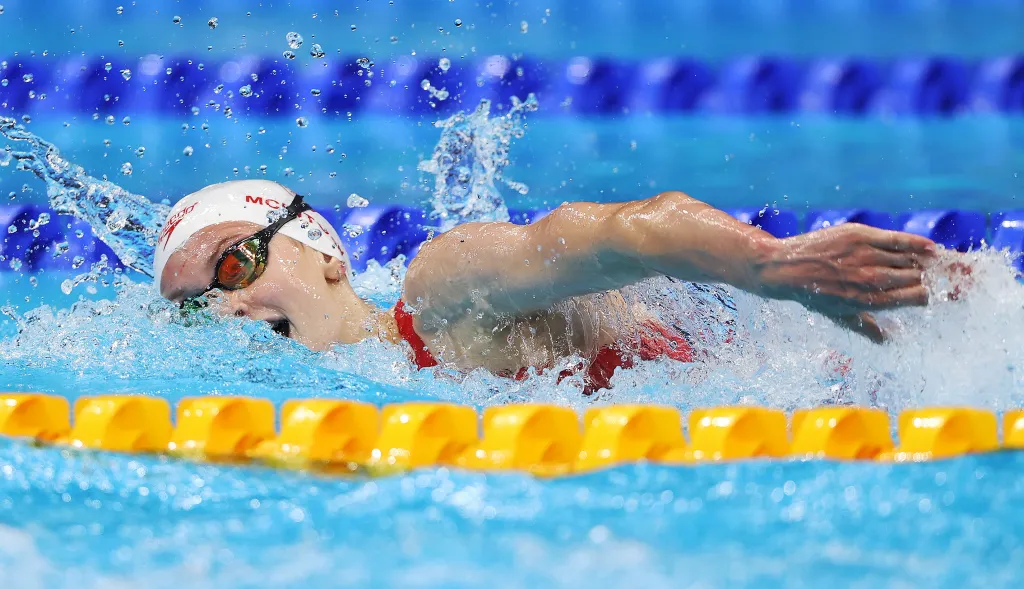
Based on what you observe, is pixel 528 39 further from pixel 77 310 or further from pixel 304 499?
pixel 304 499

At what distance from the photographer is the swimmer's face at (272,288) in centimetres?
201

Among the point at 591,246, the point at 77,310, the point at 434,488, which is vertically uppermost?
the point at 77,310

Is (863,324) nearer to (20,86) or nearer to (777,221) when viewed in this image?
(777,221)

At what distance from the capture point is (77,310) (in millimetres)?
2596

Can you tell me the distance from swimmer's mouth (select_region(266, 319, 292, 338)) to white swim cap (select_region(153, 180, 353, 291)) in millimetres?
166

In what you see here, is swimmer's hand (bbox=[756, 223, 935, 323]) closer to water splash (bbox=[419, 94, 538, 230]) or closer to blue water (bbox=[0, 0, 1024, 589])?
blue water (bbox=[0, 0, 1024, 589])

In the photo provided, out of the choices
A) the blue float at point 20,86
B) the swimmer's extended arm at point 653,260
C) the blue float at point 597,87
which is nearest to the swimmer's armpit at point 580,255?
the swimmer's extended arm at point 653,260

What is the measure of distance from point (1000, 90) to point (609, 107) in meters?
1.79

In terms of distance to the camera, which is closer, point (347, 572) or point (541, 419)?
point (347, 572)

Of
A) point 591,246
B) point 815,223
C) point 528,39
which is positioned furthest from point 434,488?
point 528,39

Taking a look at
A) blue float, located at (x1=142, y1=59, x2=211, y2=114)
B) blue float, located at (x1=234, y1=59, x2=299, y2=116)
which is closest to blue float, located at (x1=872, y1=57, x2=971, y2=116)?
blue float, located at (x1=234, y1=59, x2=299, y2=116)

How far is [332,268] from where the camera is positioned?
6.90 ft

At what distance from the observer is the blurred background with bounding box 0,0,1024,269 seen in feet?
14.8

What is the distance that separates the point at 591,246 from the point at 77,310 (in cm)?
155
